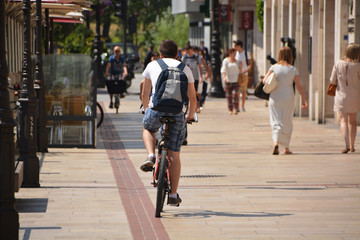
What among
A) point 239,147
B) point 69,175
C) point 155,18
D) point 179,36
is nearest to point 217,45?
point 239,147

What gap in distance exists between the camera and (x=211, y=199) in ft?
33.8

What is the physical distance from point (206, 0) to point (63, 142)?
1609 inches

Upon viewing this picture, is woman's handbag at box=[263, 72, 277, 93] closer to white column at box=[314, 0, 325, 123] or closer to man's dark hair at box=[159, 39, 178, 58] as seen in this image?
man's dark hair at box=[159, 39, 178, 58]

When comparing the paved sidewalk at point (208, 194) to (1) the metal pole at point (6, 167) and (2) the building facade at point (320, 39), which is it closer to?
(1) the metal pole at point (6, 167)

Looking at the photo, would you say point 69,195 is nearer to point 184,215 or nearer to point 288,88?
point 184,215

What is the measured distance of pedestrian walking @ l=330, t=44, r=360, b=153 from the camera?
15.0 m

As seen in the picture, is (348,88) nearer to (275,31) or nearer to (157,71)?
(157,71)

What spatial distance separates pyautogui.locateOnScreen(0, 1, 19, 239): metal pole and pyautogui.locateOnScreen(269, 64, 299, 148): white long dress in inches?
313

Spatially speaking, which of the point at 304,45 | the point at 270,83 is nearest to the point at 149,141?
the point at 270,83

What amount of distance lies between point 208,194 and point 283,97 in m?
4.47

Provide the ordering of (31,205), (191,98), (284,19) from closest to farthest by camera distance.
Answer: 1. (191,98)
2. (31,205)
3. (284,19)

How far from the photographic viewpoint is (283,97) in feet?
48.6

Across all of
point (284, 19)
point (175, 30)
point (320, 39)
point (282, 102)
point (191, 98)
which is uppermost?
point (284, 19)

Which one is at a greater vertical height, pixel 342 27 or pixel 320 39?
pixel 342 27
